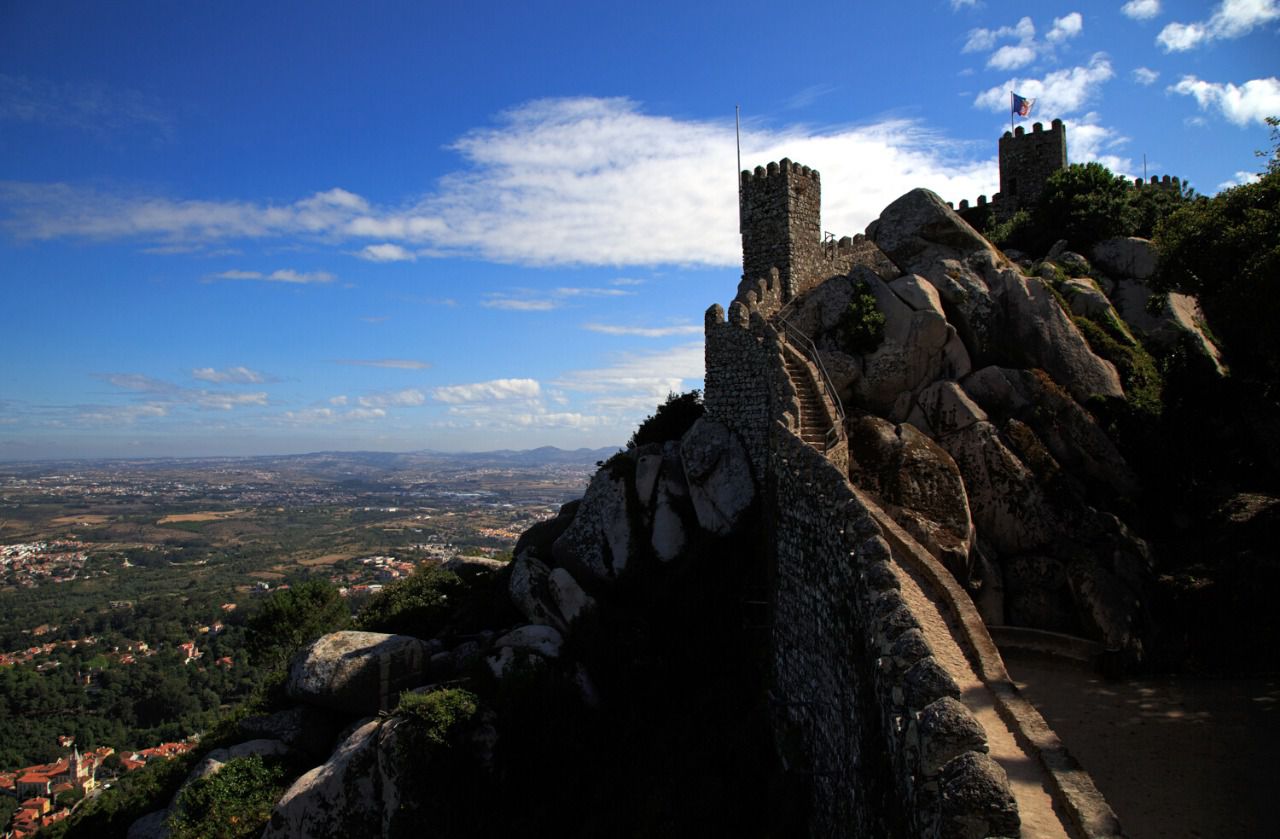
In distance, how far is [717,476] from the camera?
1809cm

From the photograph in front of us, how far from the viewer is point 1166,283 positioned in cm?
1742

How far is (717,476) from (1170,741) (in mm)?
10081

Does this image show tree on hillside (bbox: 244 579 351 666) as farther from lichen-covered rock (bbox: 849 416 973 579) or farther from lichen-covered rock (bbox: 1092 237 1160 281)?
lichen-covered rock (bbox: 1092 237 1160 281)

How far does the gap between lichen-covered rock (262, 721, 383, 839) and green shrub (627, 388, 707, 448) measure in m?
11.2

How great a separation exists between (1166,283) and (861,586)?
14.6m

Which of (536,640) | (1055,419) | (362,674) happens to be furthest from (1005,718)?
(362,674)

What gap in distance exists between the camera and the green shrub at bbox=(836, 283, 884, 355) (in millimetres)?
19219

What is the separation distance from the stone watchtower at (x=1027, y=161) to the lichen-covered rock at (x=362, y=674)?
114 feet

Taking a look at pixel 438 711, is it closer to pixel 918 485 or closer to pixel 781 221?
pixel 918 485

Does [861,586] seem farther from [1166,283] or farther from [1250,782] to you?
[1166,283]

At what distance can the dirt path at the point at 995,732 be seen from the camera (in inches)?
273

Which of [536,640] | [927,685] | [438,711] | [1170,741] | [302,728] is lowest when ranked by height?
[302,728]

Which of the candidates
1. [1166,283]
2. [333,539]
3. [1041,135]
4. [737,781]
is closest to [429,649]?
[737,781]

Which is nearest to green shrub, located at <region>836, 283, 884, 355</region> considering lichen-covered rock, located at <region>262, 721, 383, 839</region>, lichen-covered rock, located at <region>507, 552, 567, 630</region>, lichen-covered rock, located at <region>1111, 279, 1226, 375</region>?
lichen-covered rock, located at <region>1111, 279, 1226, 375</region>
